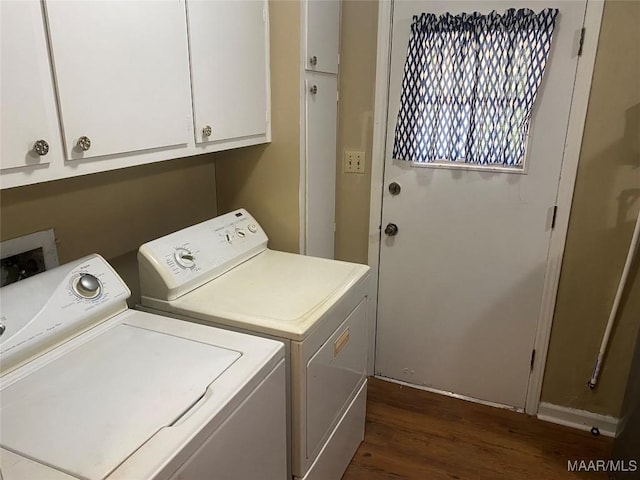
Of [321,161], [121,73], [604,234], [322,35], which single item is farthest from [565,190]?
[121,73]

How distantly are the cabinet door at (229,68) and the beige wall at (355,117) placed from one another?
53cm

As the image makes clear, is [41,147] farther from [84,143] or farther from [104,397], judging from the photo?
[104,397]

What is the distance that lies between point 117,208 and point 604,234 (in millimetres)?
2036

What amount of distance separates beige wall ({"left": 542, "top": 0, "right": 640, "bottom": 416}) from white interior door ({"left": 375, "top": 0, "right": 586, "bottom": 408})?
0.36 feet

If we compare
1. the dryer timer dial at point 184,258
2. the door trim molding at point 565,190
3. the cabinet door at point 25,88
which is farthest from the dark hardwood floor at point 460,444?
the cabinet door at point 25,88

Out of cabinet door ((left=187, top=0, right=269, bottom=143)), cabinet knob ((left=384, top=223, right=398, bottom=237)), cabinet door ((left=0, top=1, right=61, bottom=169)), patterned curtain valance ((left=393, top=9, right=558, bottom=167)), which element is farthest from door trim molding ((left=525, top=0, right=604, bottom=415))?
cabinet door ((left=0, top=1, right=61, bottom=169))

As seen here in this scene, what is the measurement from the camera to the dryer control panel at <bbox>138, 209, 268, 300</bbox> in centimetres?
169

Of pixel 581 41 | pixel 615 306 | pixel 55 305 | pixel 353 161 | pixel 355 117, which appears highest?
pixel 581 41

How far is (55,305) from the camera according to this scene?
4.54ft

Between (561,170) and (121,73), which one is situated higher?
(121,73)

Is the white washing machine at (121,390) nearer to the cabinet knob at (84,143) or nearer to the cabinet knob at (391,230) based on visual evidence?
the cabinet knob at (84,143)

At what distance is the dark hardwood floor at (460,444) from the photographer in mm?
2178

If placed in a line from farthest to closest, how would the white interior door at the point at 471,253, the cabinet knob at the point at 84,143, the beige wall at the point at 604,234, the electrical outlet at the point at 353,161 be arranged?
1. the electrical outlet at the point at 353,161
2. the white interior door at the point at 471,253
3. the beige wall at the point at 604,234
4. the cabinet knob at the point at 84,143

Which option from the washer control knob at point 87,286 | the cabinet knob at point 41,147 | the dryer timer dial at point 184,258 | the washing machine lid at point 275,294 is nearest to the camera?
the cabinet knob at point 41,147
